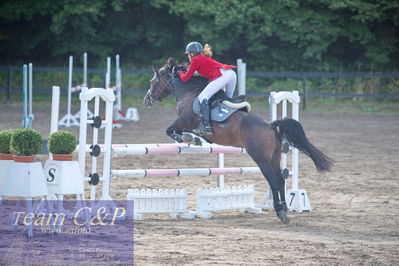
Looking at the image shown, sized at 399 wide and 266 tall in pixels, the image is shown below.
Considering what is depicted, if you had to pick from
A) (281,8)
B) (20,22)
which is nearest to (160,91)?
(281,8)

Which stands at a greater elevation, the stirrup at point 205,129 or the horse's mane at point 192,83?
the horse's mane at point 192,83

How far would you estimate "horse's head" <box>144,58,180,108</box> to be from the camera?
9484 millimetres

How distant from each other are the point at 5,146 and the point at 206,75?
2628 mm

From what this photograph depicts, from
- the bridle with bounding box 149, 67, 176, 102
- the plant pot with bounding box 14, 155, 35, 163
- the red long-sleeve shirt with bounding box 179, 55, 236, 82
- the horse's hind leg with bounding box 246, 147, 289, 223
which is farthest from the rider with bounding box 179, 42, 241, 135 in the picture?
the plant pot with bounding box 14, 155, 35, 163

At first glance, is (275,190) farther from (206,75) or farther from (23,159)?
(23,159)

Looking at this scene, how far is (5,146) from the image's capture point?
7.66 m

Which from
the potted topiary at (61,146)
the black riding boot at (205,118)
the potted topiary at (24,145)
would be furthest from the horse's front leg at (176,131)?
the potted topiary at (24,145)

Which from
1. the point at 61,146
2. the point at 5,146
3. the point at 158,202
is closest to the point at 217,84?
the point at 158,202

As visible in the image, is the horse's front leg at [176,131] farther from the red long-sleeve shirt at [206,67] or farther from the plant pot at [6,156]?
the plant pot at [6,156]

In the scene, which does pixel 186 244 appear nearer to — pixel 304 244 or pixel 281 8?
pixel 304 244

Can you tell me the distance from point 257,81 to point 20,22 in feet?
32.5

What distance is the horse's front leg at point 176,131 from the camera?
8773 millimetres

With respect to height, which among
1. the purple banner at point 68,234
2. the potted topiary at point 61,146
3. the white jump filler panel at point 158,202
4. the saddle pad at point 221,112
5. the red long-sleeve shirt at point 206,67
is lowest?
the purple banner at point 68,234

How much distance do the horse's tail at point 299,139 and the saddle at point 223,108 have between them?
1.48 ft
